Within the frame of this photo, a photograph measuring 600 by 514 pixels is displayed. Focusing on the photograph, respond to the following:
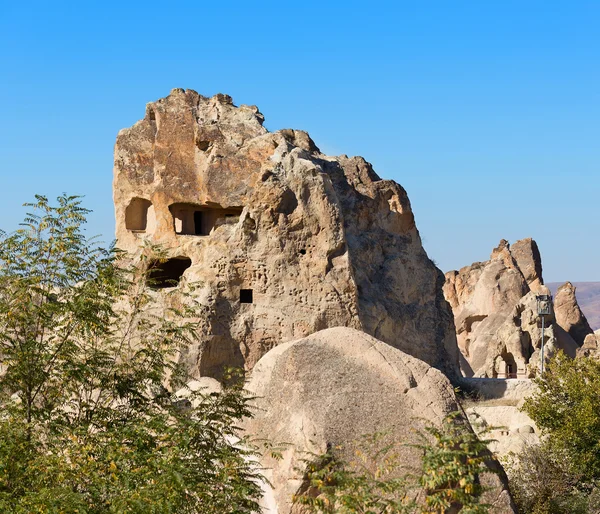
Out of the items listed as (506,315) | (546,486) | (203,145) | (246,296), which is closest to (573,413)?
(546,486)

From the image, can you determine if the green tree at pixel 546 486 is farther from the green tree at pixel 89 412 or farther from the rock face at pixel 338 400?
the green tree at pixel 89 412

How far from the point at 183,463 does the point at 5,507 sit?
1334 millimetres

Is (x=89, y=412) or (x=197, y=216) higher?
(x=197, y=216)

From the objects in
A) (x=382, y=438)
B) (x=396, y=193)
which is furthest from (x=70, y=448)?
(x=396, y=193)

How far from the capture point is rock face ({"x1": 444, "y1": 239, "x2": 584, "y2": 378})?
106 feet

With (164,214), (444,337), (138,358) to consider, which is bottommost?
(138,358)

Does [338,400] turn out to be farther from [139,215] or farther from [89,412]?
[139,215]


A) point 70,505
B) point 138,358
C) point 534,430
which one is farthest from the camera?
point 534,430

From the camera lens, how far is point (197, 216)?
2689 cm

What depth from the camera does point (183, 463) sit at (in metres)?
8.21

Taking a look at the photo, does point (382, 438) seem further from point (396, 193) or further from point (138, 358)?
point (396, 193)

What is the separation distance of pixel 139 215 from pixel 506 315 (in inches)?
738

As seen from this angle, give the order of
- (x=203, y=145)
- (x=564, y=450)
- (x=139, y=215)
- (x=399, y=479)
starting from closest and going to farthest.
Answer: (x=399, y=479) < (x=564, y=450) < (x=203, y=145) < (x=139, y=215)

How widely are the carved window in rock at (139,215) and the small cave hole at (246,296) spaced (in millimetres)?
6383
